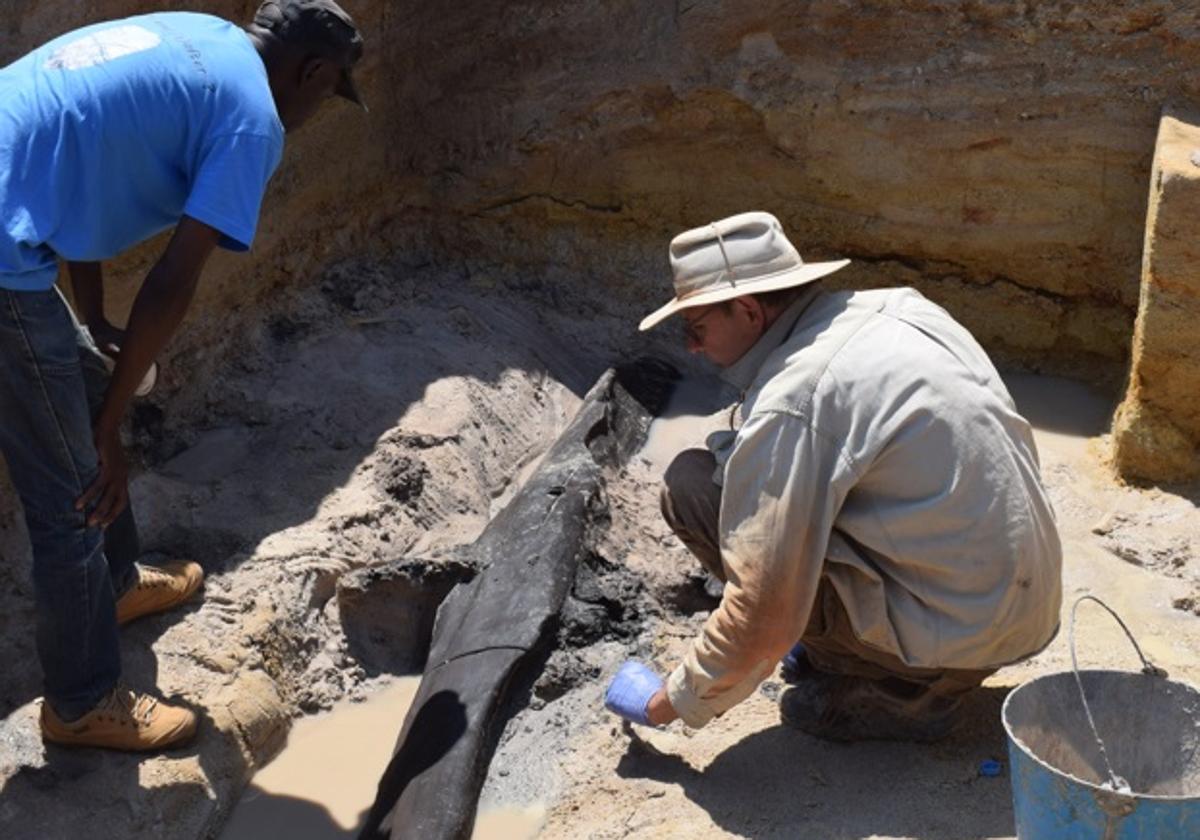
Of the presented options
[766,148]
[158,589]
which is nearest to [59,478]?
[158,589]

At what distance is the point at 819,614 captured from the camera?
3643mm

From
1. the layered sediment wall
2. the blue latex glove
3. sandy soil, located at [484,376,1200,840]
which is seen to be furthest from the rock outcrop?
the blue latex glove

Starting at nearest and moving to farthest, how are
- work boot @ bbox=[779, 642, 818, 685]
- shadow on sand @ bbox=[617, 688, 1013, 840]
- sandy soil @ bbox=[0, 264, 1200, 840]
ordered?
shadow on sand @ bbox=[617, 688, 1013, 840], sandy soil @ bbox=[0, 264, 1200, 840], work boot @ bbox=[779, 642, 818, 685]

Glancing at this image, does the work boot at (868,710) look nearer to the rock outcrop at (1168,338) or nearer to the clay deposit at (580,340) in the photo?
the clay deposit at (580,340)

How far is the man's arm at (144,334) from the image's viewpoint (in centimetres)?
330

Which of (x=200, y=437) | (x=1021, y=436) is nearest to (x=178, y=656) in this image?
(x=200, y=437)

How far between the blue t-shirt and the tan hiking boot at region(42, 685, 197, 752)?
3.49 ft

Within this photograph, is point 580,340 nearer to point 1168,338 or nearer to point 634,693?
point 1168,338

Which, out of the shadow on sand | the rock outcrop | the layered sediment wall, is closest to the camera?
the shadow on sand

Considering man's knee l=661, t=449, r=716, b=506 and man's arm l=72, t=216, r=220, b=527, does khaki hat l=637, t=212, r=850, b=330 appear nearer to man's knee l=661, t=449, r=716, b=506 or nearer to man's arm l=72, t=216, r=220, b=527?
man's knee l=661, t=449, r=716, b=506

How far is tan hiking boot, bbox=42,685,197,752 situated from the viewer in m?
3.75

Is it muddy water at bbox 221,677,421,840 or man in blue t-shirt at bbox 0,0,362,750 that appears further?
muddy water at bbox 221,677,421,840

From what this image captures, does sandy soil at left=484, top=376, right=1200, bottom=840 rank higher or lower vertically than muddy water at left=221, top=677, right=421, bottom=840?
higher

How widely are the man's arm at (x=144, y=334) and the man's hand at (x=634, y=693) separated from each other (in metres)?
1.25
